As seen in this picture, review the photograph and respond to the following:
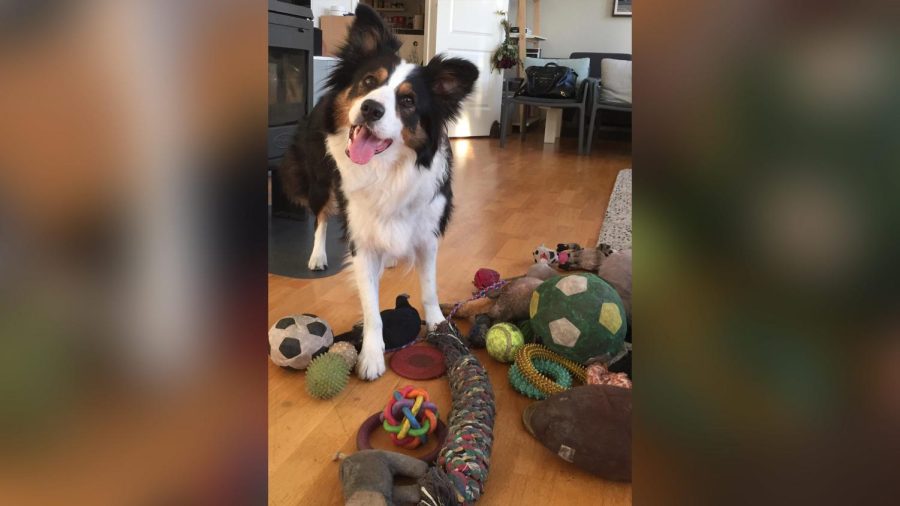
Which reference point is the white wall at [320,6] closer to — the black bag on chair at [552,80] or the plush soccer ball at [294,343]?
the black bag on chair at [552,80]

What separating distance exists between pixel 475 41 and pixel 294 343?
5.88 meters

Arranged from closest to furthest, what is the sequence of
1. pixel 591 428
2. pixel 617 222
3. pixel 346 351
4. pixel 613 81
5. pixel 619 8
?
pixel 591 428, pixel 346 351, pixel 617 222, pixel 613 81, pixel 619 8

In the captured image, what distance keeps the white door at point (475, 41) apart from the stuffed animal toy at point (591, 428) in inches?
204

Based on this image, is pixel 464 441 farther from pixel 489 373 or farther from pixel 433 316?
pixel 433 316

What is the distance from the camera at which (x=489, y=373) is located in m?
1.46

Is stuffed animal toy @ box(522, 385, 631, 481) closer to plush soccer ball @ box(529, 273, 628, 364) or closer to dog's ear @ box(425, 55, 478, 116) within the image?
plush soccer ball @ box(529, 273, 628, 364)

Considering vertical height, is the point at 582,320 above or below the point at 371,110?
below

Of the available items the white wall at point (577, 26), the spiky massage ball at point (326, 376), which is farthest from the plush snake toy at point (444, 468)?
the white wall at point (577, 26)

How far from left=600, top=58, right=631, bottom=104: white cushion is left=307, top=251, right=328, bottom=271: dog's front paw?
4.33 meters

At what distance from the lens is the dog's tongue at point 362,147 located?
1.64 meters

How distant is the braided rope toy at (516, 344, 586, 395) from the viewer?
4.31 ft

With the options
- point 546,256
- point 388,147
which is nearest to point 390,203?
point 388,147

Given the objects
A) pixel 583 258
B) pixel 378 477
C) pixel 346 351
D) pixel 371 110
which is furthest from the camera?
pixel 583 258
